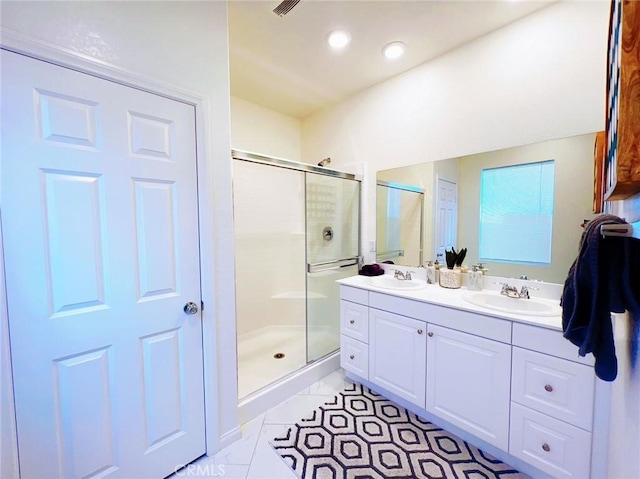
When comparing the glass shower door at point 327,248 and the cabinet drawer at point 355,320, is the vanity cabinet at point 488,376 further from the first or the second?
the glass shower door at point 327,248

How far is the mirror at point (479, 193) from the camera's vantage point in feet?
5.00

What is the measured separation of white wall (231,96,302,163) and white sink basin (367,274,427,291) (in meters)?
1.76

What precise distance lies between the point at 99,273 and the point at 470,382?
6.58ft

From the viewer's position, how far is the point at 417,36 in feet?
5.97

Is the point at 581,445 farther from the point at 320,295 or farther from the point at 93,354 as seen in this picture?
the point at 93,354

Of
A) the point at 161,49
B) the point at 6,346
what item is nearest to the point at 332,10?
the point at 161,49

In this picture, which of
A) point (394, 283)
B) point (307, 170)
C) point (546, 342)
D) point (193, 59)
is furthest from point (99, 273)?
point (546, 342)

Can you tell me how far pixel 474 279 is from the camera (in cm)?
187

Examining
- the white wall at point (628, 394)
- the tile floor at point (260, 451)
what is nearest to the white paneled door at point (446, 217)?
the white wall at point (628, 394)

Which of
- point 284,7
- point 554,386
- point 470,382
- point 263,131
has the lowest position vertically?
point 470,382

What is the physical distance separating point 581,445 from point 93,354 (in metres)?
2.24

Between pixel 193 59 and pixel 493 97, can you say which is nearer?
pixel 193 59

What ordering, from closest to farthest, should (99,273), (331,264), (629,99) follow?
(629,99), (99,273), (331,264)

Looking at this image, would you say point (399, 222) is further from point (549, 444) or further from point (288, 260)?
point (549, 444)
